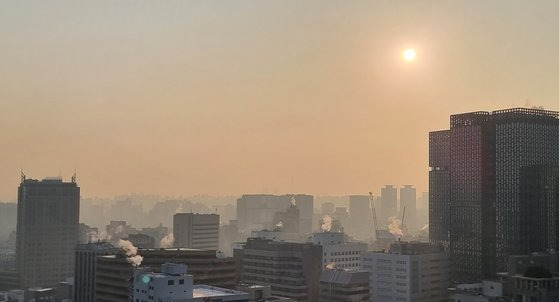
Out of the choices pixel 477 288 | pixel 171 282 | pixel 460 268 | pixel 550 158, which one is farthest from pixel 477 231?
pixel 171 282

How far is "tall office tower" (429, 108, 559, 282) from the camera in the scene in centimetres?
12750

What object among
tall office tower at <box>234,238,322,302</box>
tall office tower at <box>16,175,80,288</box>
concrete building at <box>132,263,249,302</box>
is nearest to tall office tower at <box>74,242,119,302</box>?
tall office tower at <box>234,238,322,302</box>

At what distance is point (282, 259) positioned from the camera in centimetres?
11550

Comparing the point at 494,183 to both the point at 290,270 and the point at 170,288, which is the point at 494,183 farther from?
the point at 170,288

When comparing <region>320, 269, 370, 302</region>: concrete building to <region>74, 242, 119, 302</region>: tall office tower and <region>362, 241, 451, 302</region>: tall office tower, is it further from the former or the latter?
<region>74, 242, 119, 302</region>: tall office tower

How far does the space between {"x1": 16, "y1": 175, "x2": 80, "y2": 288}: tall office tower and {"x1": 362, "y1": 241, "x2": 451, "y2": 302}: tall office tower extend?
309 feet

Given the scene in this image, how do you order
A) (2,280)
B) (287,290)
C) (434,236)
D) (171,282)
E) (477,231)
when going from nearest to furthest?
1. (171,282)
2. (287,290)
3. (477,231)
4. (434,236)
5. (2,280)

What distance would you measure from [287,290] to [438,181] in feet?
193

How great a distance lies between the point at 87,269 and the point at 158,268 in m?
32.9

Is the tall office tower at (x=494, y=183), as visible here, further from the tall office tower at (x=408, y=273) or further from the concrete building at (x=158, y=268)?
the concrete building at (x=158, y=268)

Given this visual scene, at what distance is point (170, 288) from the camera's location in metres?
69.5

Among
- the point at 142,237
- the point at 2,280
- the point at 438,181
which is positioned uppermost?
the point at 438,181

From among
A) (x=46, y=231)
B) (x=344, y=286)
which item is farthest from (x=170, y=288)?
(x=46, y=231)

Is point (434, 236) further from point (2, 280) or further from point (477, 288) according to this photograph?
point (2, 280)
